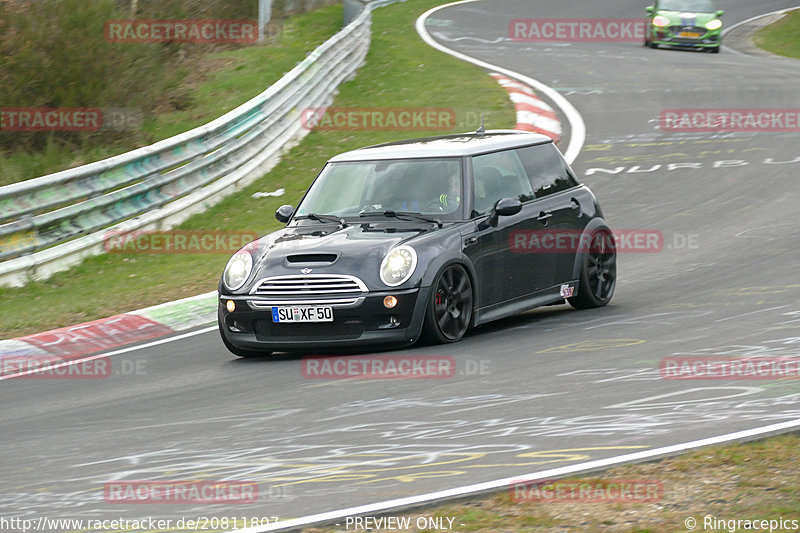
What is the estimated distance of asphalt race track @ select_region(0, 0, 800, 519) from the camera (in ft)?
18.6

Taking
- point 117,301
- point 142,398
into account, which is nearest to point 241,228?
point 117,301

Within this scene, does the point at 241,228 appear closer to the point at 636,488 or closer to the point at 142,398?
the point at 142,398

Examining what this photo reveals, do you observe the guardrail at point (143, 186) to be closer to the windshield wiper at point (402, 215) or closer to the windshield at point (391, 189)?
the windshield at point (391, 189)

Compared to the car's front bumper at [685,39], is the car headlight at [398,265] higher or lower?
higher

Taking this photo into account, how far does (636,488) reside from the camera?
198 inches

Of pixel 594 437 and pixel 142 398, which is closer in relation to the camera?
pixel 594 437

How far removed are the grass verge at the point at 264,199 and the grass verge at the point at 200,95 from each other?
55 cm

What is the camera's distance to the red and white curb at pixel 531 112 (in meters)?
18.5

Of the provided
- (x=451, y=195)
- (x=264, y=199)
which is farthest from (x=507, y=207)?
(x=264, y=199)

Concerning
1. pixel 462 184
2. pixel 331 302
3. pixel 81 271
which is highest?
pixel 462 184

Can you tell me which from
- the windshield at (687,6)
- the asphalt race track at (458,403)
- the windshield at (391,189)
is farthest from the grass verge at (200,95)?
the windshield at (687,6)

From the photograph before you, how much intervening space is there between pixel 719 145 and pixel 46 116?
9.27 meters

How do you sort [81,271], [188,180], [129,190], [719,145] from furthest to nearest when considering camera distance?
[719,145], [188,180], [129,190], [81,271]

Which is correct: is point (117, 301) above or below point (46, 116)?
below
